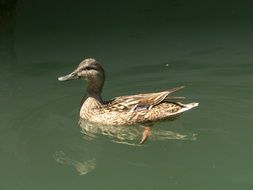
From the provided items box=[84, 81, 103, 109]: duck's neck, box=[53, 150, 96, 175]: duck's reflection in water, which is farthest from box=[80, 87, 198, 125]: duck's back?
box=[53, 150, 96, 175]: duck's reflection in water

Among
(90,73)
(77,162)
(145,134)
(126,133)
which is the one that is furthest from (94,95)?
(77,162)

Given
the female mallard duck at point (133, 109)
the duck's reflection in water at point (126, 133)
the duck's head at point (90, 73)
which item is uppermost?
the duck's head at point (90, 73)

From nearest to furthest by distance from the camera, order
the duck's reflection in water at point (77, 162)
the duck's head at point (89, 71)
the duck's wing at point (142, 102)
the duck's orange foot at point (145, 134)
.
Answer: the duck's reflection in water at point (77, 162) → the duck's orange foot at point (145, 134) → the duck's wing at point (142, 102) → the duck's head at point (89, 71)

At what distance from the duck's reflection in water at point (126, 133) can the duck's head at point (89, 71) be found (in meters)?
0.48

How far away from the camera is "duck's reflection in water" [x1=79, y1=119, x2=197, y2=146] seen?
6.49 meters

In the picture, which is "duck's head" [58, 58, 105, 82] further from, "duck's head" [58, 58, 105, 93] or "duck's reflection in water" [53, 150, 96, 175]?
"duck's reflection in water" [53, 150, 96, 175]

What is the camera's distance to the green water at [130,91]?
5793 millimetres

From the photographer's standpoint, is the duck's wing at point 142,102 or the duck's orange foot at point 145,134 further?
the duck's wing at point 142,102

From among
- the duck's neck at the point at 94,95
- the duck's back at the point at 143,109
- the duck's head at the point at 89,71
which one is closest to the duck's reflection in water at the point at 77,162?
the duck's back at the point at 143,109

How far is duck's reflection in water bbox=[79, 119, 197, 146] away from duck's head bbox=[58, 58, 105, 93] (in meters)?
0.45

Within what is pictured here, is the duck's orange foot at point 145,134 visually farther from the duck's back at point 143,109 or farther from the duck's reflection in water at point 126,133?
the duck's back at point 143,109

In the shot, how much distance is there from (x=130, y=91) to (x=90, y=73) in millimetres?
835
